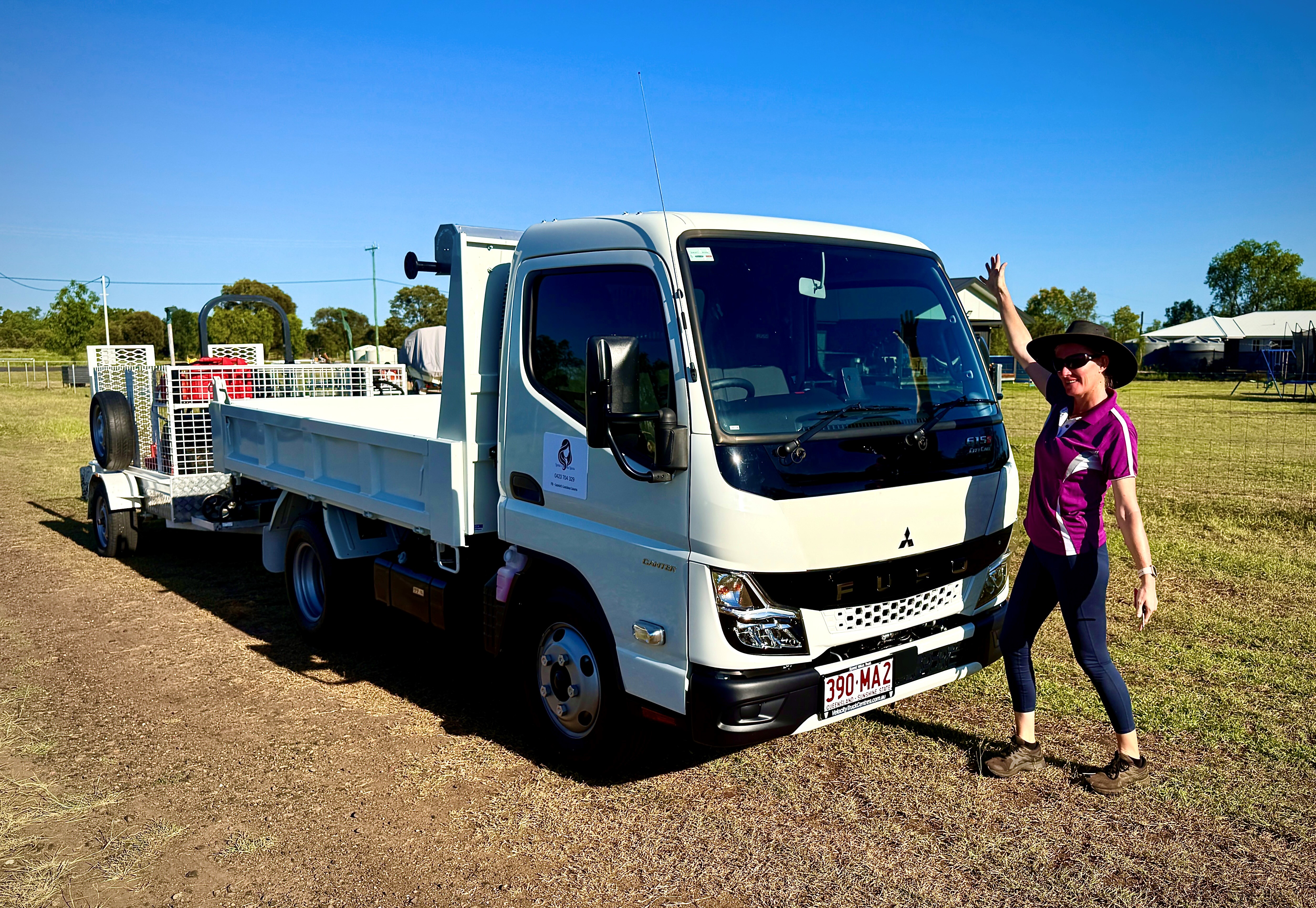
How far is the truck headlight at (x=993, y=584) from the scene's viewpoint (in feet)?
14.2

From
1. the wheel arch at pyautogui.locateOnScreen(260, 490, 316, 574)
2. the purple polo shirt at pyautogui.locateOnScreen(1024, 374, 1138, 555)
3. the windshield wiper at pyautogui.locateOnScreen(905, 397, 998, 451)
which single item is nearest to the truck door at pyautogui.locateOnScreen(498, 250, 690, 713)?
the windshield wiper at pyautogui.locateOnScreen(905, 397, 998, 451)

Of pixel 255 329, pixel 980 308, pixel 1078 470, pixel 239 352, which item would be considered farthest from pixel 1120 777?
pixel 255 329

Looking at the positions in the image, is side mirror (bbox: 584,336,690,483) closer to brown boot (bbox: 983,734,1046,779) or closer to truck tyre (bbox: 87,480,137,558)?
brown boot (bbox: 983,734,1046,779)

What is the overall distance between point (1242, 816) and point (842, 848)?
166 centimetres

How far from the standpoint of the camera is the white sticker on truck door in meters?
3.99

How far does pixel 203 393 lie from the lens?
8.03 m

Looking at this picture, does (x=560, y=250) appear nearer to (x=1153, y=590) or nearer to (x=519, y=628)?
(x=519, y=628)

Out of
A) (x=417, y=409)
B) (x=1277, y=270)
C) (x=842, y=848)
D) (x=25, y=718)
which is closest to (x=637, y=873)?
(x=842, y=848)

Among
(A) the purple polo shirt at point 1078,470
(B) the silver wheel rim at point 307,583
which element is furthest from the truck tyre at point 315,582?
(A) the purple polo shirt at point 1078,470

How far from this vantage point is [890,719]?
491 cm

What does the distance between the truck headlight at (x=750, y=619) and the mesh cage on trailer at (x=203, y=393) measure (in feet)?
18.4

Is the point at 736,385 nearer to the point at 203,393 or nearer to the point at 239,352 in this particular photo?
the point at 203,393

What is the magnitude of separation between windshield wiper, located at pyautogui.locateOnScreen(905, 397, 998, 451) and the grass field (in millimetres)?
1525

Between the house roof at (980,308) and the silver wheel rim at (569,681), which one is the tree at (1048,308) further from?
the silver wheel rim at (569,681)
